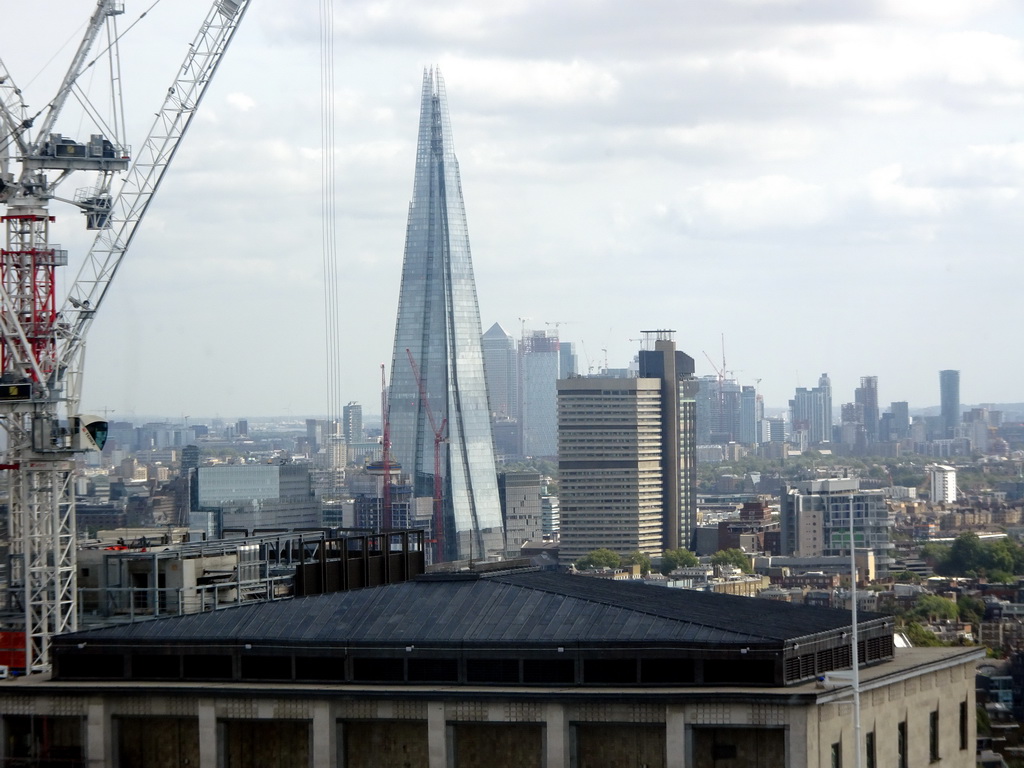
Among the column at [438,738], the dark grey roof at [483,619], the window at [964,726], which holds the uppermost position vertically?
the dark grey roof at [483,619]

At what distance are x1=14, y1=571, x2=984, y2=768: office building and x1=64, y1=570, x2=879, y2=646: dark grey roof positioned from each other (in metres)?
0.10

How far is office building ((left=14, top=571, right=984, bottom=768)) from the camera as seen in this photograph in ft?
213

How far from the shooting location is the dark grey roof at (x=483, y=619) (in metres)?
68.0

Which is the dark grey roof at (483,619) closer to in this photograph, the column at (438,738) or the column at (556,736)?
the column at (556,736)

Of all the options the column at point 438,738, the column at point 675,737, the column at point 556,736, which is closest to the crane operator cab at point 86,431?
the column at point 438,738

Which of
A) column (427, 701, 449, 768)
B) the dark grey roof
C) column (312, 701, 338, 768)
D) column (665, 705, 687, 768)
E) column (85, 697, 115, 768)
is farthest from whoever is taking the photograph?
column (85, 697, 115, 768)

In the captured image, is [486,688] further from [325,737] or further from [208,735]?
[208,735]

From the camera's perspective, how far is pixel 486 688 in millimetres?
66938

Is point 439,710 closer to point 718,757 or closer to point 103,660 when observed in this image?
point 718,757

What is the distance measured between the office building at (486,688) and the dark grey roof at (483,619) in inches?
Result: 4.1

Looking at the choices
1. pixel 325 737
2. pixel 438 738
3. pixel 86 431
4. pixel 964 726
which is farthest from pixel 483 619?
pixel 86 431

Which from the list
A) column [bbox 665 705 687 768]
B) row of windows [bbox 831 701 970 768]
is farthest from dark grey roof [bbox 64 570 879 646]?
row of windows [bbox 831 701 970 768]

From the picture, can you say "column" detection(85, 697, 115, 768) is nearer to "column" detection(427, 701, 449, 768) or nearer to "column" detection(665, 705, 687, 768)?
"column" detection(427, 701, 449, 768)

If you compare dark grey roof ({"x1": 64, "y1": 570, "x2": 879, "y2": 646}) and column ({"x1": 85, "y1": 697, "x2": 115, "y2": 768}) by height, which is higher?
dark grey roof ({"x1": 64, "y1": 570, "x2": 879, "y2": 646})
